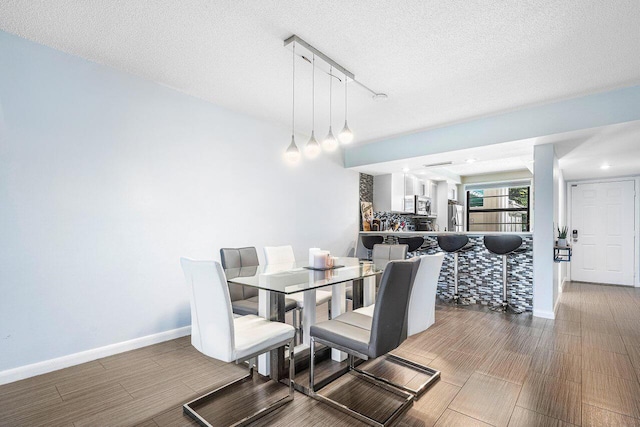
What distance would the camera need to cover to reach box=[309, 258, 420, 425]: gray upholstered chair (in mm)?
1747

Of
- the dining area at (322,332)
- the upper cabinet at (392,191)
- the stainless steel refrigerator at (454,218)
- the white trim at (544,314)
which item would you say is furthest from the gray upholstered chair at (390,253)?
the stainless steel refrigerator at (454,218)

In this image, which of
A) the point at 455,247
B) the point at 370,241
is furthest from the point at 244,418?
the point at 370,241

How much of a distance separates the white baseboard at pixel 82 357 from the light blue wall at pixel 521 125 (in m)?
3.81

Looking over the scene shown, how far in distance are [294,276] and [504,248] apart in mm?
3089

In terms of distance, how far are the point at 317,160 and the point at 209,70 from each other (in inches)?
93.3

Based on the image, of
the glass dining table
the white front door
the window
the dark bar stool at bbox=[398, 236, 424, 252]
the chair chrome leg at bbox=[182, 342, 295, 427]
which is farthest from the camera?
the window

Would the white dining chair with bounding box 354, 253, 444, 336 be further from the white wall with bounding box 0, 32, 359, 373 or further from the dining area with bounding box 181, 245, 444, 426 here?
the white wall with bounding box 0, 32, 359, 373

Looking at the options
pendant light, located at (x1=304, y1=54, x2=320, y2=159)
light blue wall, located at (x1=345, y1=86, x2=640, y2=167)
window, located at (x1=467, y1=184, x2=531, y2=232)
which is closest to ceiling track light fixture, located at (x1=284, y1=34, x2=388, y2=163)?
pendant light, located at (x1=304, y1=54, x2=320, y2=159)

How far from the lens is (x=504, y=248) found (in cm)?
407

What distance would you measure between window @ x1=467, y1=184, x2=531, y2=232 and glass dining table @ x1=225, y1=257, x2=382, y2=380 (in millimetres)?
5852

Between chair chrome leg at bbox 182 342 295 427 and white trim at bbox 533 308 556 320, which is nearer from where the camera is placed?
chair chrome leg at bbox 182 342 295 427

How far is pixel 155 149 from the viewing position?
122 inches

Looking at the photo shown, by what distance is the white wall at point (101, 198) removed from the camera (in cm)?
236

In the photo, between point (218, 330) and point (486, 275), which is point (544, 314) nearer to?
point (486, 275)
